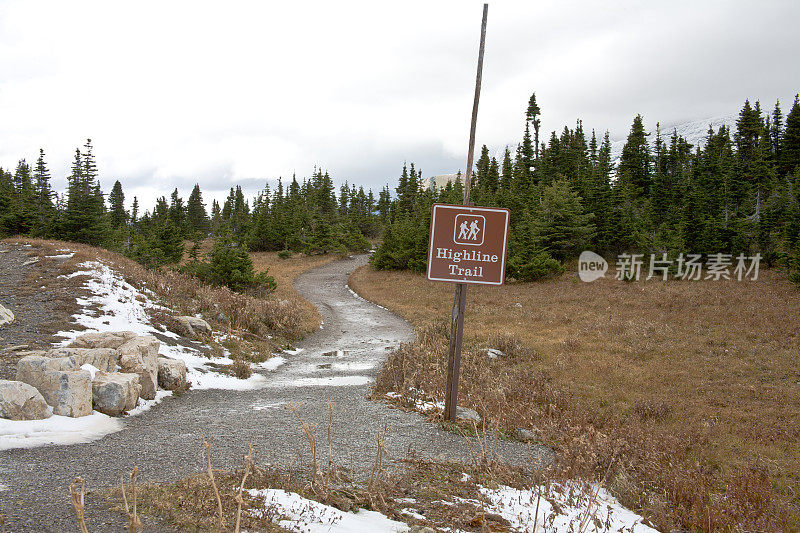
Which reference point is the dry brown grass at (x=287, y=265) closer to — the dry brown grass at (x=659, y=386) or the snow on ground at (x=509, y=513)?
the dry brown grass at (x=659, y=386)

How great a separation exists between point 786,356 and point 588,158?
4416 cm

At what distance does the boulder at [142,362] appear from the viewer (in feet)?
27.3

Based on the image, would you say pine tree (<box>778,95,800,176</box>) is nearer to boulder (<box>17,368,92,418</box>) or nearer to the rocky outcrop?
the rocky outcrop

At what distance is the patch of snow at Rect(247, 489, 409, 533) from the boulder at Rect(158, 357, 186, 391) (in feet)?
19.9

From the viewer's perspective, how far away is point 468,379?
10.5 metres

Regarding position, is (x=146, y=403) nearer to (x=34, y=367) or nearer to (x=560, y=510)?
(x=34, y=367)

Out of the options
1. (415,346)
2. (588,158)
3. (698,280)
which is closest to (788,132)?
(588,158)

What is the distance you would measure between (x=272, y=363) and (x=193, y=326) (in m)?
Answer: 2.62

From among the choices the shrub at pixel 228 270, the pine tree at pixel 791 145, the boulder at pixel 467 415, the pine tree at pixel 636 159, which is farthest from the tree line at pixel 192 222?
the pine tree at pixel 791 145

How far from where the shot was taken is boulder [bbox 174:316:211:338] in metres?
12.9

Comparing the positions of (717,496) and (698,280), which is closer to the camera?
(717,496)

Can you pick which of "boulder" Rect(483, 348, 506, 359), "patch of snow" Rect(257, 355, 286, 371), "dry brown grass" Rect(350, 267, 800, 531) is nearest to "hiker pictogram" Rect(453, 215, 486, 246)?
"dry brown grass" Rect(350, 267, 800, 531)

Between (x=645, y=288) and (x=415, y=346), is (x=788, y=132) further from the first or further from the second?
(x=415, y=346)

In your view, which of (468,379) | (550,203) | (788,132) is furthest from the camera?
(788,132)
